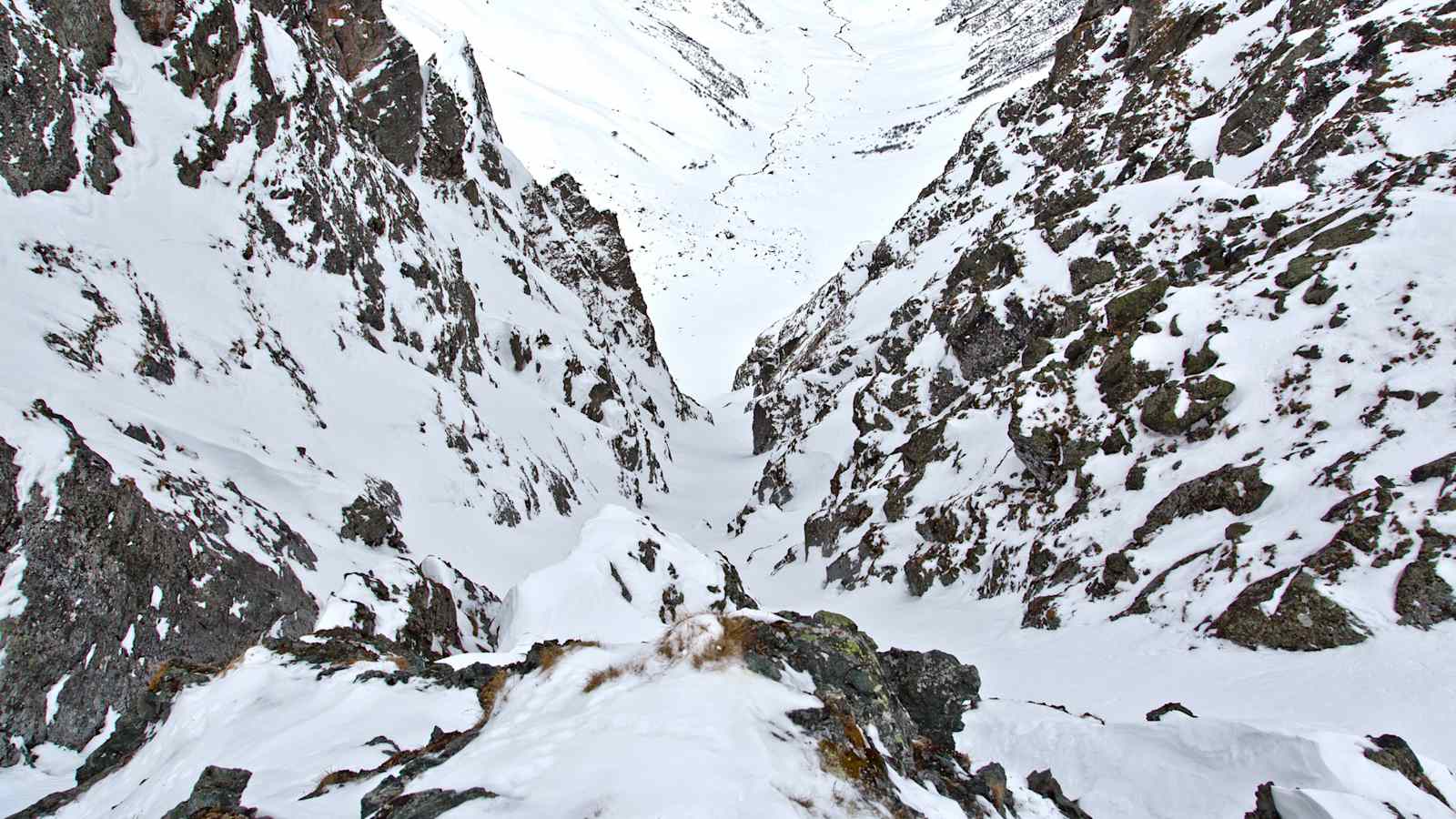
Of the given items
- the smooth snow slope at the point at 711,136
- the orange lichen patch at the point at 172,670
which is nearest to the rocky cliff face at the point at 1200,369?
the orange lichen patch at the point at 172,670

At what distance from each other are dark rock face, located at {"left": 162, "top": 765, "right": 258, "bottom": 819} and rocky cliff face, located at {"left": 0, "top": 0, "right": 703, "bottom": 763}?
392 centimetres

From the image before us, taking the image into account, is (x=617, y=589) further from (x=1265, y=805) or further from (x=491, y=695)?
(x=1265, y=805)

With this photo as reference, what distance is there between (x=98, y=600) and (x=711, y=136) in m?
90.0

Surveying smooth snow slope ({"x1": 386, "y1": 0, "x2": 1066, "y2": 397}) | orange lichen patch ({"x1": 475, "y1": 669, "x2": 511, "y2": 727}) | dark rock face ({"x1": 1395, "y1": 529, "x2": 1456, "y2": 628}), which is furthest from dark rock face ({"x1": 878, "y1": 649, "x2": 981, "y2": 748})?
smooth snow slope ({"x1": 386, "y1": 0, "x2": 1066, "y2": 397})

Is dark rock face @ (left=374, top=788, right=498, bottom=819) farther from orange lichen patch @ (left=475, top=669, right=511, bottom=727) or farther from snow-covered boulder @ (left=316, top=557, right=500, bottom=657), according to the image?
snow-covered boulder @ (left=316, top=557, right=500, bottom=657)

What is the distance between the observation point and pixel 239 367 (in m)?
17.2

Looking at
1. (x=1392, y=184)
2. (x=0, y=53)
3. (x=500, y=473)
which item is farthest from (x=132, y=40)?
(x=1392, y=184)

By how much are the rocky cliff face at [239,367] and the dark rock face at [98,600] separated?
3cm

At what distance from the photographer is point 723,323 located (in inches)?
2404

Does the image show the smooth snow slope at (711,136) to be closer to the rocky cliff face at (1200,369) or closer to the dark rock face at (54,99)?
the rocky cliff face at (1200,369)

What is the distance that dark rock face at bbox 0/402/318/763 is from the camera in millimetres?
7777

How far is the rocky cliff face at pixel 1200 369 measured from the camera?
10750mm

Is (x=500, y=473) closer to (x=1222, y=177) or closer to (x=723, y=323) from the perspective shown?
(x=1222, y=177)

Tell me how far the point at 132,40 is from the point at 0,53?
216 inches
